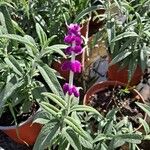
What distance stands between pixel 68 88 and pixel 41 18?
2.40ft

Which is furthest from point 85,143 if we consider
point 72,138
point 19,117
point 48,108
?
point 19,117

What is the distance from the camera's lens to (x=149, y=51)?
1.77 meters

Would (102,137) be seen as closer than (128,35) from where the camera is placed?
Yes

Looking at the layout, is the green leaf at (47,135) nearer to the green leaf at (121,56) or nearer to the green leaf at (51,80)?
the green leaf at (51,80)

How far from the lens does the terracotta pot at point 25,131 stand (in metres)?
1.71

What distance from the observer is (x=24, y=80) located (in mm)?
1527

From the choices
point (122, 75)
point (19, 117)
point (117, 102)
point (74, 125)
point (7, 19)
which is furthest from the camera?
point (122, 75)

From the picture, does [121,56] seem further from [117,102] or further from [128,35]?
[117,102]

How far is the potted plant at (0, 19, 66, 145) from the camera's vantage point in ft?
4.82

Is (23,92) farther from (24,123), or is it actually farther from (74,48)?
(74,48)

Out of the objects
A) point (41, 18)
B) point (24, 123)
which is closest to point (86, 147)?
point (24, 123)

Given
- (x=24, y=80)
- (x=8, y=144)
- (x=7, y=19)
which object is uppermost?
(x=7, y=19)

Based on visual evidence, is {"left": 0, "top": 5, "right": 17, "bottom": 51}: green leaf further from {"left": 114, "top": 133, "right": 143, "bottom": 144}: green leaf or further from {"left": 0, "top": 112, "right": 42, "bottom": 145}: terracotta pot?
{"left": 114, "top": 133, "right": 143, "bottom": 144}: green leaf

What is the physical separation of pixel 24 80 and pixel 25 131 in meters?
0.34
